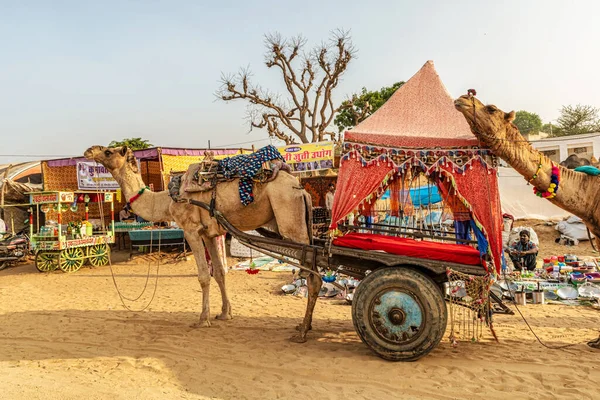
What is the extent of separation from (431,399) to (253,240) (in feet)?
9.88

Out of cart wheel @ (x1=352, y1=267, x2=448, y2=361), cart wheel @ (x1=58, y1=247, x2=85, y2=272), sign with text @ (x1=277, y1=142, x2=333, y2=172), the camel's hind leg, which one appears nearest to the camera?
cart wheel @ (x1=352, y1=267, x2=448, y2=361)

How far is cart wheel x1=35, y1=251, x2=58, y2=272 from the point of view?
13.1 meters

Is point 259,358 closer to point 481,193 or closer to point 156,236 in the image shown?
point 481,193

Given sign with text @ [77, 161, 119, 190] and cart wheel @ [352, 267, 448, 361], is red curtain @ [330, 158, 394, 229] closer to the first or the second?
cart wheel @ [352, 267, 448, 361]

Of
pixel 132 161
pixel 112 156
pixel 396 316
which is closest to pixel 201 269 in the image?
pixel 132 161

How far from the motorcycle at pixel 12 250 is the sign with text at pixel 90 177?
3.06 metres

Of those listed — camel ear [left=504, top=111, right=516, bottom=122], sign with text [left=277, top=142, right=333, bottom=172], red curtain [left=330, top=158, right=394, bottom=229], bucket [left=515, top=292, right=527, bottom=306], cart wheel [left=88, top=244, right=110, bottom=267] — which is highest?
sign with text [left=277, top=142, right=333, bottom=172]

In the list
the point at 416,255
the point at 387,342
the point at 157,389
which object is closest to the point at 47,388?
the point at 157,389

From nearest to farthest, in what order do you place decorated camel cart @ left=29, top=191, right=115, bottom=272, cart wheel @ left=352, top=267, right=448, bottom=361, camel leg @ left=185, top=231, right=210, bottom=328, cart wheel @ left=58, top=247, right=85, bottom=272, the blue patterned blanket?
cart wheel @ left=352, top=267, right=448, bottom=361, the blue patterned blanket, camel leg @ left=185, top=231, right=210, bottom=328, decorated camel cart @ left=29, top=191, right=115, bottom=272, cart wheel @ left=58, top=247, right=85, bottom=272

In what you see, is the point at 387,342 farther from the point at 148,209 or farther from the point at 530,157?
the point at 148,209

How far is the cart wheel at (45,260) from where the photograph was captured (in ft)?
42.9

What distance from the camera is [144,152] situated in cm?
1568

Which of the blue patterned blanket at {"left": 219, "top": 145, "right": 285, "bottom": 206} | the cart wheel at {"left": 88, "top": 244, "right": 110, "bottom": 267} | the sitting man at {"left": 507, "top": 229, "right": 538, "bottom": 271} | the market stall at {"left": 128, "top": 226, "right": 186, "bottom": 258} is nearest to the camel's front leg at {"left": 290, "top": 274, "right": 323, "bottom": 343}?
the blue patterned blanket at {"left": 219, "top": 145, "right": 285, "bottom": 206}

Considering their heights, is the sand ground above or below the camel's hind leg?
below
